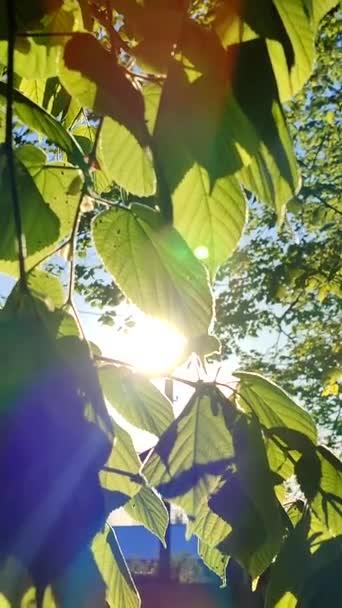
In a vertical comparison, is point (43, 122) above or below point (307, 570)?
above

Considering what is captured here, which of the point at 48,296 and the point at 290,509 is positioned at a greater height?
the point at 48,296

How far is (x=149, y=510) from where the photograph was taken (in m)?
0.50

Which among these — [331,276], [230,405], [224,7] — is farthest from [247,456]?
[331,276]

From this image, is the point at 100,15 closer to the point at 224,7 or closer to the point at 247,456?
the point at 224,7

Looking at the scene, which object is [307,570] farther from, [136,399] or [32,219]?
[32,219]

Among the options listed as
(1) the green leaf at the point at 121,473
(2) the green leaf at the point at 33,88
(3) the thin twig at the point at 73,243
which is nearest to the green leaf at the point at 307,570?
(1) the green leaf at the point at 121,473

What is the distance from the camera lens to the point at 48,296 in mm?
444

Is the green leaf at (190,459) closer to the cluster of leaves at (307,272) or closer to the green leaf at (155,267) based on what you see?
the green leaf at (155,267)

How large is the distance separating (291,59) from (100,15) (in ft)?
0.60

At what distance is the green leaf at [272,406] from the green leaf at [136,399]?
0.06 metres

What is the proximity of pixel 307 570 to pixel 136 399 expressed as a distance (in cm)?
16

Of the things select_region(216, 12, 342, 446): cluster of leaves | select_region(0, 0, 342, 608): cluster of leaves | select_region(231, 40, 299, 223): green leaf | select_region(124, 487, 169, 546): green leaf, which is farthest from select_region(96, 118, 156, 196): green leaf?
select_region(216, 12, 342, 446): cluster of leaves

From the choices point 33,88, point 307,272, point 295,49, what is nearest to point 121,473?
point 295,49

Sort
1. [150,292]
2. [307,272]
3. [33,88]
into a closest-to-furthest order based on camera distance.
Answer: [150,292] → [33,88] → [307,272]
